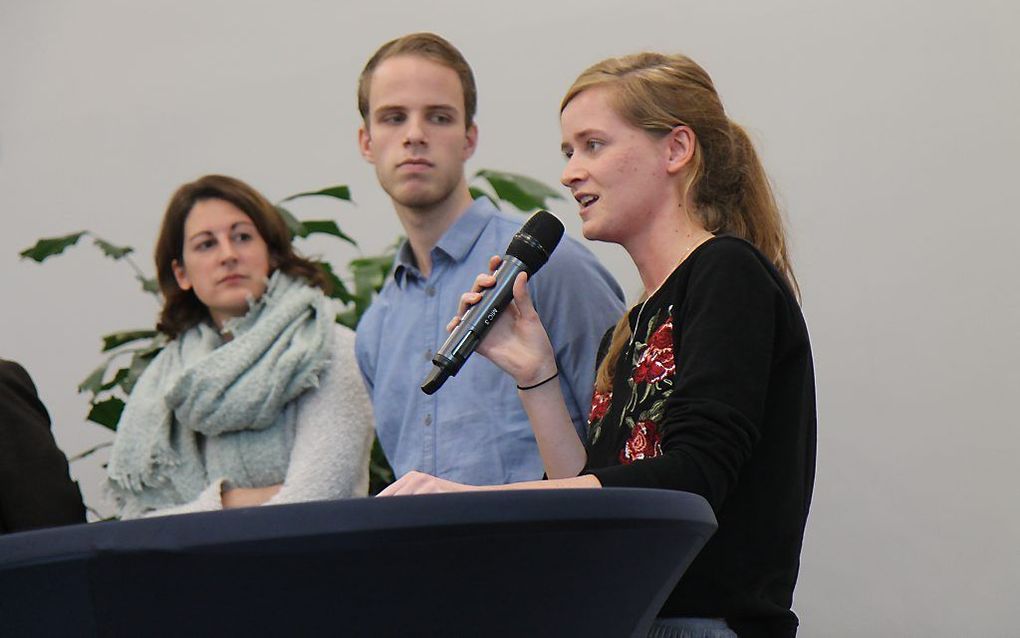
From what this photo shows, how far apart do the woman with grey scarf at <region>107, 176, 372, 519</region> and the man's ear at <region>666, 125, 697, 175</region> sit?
899 mm

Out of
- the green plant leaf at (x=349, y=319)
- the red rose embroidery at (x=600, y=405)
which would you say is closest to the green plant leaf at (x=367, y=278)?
the green plant leaf at (x=349, y=319)

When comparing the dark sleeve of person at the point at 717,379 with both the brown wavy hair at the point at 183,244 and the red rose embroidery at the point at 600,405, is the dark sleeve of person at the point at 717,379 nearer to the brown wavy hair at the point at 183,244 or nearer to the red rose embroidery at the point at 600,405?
the red rose embroidery at the point at 600,405

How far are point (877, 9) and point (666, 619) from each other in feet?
6.85

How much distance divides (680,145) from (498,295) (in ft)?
0.85

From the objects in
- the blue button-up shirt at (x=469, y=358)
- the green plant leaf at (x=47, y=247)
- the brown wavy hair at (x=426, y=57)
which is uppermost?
the brown wavy hair at (x=426, y=57)

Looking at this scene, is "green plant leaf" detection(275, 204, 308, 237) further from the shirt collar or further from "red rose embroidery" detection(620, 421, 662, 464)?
"red rose embroidery" detection(620, 421, 662, 464)

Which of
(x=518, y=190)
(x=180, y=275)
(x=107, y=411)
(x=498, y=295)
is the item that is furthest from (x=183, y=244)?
(x=498, y=295)

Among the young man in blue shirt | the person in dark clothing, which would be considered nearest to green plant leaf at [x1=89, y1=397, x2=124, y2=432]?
the young man in blue shirt

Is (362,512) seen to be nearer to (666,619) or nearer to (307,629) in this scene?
(307,629)

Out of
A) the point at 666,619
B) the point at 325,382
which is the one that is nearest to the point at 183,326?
the point at 325,382

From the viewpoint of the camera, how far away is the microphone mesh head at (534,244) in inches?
54.8

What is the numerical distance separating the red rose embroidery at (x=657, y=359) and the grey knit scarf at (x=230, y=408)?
100 cm

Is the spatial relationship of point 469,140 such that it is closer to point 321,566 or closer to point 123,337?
point 123,337

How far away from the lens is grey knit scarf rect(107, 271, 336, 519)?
2.14m
